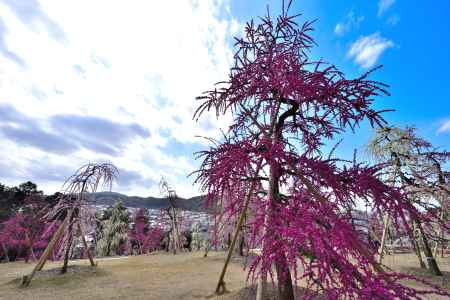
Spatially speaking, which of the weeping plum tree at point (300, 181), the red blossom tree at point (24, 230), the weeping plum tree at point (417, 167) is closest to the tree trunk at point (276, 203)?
the weeping plum tree at point (300, 181)

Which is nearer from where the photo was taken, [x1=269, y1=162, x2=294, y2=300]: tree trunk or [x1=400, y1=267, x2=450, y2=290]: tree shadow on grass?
[x1=269, y1=162, x2=294, y2=300]: tree trunk

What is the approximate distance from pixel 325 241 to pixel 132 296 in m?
5.75

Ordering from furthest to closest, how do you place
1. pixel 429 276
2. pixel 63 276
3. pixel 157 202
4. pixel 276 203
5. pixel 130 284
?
pixel 157 202
pixel 429 276
pixel 63 276
pixel 130 284
pixel 276 203

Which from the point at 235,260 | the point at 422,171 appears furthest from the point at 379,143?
the point at 235,260

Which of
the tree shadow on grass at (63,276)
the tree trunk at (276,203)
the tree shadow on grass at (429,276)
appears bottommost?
the tree shadow on grass at (63,276)

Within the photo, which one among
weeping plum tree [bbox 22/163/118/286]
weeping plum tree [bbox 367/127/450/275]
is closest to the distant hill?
weeping plum tree [bbox 22/163/118/286]

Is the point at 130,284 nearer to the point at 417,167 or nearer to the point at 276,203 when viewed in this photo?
the point at 276,203

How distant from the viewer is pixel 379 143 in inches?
464

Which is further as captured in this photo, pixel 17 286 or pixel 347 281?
pixel 17 286

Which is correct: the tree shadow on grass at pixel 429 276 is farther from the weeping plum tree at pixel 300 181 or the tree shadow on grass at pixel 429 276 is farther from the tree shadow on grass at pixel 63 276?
the tree shadow on grass at pixel 63 276

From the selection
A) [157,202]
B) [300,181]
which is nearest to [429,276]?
[300,181]

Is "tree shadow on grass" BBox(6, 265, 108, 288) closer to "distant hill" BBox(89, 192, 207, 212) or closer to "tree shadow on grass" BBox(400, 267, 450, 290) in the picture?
"distant hill" BBox(89, 192, 207, 212)

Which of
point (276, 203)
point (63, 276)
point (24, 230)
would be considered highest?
point (276, 203)

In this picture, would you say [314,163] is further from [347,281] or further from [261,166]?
[347,281]
